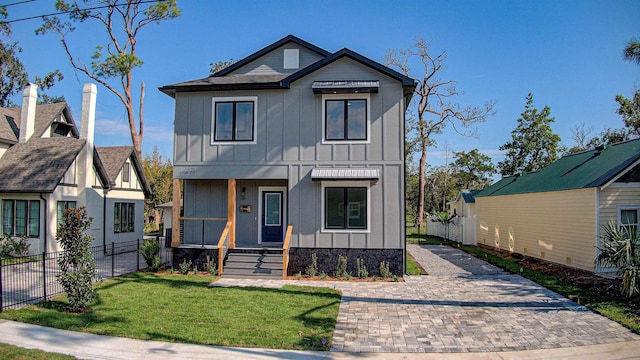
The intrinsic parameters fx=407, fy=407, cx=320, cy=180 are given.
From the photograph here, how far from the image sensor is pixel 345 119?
44.0ft

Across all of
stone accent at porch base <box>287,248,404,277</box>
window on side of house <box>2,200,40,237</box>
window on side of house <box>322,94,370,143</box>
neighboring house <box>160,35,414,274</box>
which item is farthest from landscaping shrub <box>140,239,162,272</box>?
window on side of house <box>322,94,370,143</box>

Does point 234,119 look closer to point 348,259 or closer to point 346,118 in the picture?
point 346,118

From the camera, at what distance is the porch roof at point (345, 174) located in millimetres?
12781

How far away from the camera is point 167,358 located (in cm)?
618

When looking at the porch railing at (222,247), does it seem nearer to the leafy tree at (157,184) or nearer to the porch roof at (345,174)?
the porch roof at (345,174)

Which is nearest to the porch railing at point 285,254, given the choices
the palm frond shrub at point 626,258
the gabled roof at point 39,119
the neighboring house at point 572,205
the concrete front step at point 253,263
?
the concrete front step at point 253,263

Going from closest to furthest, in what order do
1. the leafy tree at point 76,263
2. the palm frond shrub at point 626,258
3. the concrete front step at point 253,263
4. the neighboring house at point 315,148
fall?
1. the leafy tree at point 76,263
2. the palm frond shrub at point 626,258
3. the concrete front step at point 253,263
4. the neighboring house at point 315,148

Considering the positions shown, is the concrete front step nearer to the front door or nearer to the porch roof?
the front door

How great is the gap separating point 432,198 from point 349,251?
42187 mm

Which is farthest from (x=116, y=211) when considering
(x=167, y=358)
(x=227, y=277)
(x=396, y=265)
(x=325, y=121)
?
(x=167, y=358)

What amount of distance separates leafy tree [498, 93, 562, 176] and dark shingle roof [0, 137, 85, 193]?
3288 centimetres

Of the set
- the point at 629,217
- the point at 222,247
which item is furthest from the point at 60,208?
the point at 629,217

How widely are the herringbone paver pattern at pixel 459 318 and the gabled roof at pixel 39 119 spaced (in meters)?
13.9

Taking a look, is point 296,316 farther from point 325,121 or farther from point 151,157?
point 151,157
